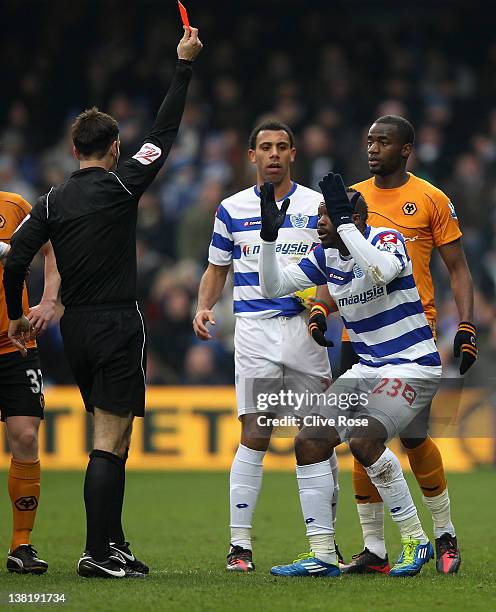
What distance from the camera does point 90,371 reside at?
21.7ft

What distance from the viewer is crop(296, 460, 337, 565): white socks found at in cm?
664

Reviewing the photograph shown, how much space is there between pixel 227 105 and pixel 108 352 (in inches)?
463

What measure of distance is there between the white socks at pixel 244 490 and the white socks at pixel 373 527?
633 millimetres

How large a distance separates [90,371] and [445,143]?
11.4 m

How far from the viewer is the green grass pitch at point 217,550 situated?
579 centimetres

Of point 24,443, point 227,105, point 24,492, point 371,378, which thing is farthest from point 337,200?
point 227,105

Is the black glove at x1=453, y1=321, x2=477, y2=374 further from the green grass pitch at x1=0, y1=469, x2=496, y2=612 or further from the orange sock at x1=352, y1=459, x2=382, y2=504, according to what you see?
the green grass pitch at x1=0, y1=469, x2=496, y2=612

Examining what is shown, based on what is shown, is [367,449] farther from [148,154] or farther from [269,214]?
[148,154]

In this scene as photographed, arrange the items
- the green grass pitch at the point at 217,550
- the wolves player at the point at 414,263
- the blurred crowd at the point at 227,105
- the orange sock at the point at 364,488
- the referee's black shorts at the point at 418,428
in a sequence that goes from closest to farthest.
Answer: the green grass pitch at the point at 217,550 → the referee's black shorts at the point at 418,428 → the wolves player at the point at 414,263 → the orange sock at the point at 364,488 → the blurred crowd at the point at 227,105

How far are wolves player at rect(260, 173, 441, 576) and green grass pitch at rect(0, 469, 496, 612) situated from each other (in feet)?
0.86

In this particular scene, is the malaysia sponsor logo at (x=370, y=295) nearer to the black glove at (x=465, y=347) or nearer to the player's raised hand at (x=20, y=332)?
the black glove at (x=465, y=347)

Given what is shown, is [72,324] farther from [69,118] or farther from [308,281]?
[69,118]

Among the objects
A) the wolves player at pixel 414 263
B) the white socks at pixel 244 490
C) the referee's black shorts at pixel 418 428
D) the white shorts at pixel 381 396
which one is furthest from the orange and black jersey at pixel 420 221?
the white socks at pixel 244 490

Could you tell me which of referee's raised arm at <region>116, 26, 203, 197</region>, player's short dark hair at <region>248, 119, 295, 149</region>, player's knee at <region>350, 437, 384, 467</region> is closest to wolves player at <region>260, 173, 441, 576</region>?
player's knee at <region>350, 437, 384, 467</region>
